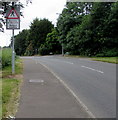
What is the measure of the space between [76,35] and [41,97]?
32044 millimetres

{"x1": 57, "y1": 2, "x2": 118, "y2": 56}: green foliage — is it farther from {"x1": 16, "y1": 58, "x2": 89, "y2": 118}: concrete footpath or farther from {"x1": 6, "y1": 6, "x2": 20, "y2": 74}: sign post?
{"x1": 16, "y1": 58, "x2": 89, "y2": 118}: concrete footpath

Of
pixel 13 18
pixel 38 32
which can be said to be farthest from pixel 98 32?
pixel 38 32

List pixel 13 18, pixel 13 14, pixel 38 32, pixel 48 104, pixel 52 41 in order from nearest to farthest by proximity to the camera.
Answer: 1. pixel 48 104
2. pixel 13 14
3. pixel 13 18
4. pixel 52 41
5. pixel 38 32

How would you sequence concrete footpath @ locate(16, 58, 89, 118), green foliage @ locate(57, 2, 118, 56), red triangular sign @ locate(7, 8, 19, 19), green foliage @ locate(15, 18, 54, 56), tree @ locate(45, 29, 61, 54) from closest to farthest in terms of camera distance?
concrete footpath @ locate(16, 58, 89, 118) < red triangular sign @ locate(7, 8, 19, 19) < green foliage @ locate(57, 2, 118, 56) < tree @ locate(45, 29, 61, 54) < green foliage @ locate(15, 18, 54, 56)

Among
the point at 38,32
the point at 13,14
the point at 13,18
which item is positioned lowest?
the point at 13,18

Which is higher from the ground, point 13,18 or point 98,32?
point 98,32

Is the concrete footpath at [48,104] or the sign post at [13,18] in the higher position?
the sign post at [13,18]

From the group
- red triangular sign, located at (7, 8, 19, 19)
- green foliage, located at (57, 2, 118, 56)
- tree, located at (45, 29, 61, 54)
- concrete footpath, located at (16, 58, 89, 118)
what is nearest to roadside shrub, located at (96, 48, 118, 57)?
green foliage, located at (57, 2, 118, 56)

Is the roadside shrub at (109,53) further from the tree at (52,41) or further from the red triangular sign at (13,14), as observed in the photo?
the tree at (52,41)

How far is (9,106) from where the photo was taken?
6133 mm

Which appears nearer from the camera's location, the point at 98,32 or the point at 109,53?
→ the point at 109,53

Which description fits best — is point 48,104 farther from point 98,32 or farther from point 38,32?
point 38,32

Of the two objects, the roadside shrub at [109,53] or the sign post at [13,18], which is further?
the roadside shrub at [109,53]

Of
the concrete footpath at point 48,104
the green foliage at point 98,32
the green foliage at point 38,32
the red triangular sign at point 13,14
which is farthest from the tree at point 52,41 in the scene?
the concrete footpath at point 48,104
